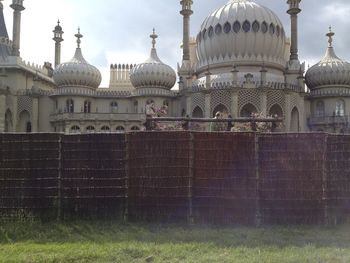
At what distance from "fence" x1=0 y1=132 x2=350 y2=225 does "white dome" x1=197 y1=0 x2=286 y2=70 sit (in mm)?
25762

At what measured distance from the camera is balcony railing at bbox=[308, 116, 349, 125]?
109 feet

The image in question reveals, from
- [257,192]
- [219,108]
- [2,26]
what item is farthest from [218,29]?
[257,192]

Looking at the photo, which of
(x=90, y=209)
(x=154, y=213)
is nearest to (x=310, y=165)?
(x=154, y=213)

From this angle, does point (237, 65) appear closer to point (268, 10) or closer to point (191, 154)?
point (268, 10)

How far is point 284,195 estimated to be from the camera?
26.4 ft

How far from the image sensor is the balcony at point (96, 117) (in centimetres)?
3278

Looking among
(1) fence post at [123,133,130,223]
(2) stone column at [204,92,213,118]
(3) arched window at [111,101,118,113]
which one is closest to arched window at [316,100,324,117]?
(2) stone column at [204,92,213,118]

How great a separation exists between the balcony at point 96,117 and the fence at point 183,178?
80.5 ft

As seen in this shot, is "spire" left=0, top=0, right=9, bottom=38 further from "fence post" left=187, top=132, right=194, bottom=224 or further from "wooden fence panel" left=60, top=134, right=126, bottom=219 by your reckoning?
"fence post" left=187, top=132, right=194, bottom=224

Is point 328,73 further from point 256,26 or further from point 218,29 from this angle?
point 218,29

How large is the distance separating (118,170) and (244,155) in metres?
2.25

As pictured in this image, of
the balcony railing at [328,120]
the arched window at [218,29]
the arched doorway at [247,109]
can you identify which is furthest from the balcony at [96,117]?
the balcony railing at [328,120]

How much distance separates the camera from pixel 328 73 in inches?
1364

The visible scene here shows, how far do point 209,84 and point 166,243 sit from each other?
25337 mm
